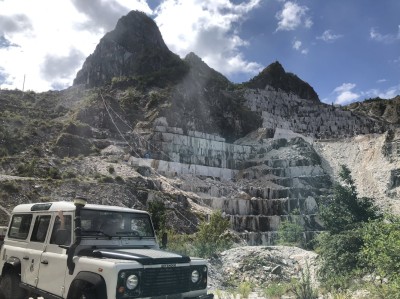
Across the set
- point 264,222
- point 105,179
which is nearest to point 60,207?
point 105,179

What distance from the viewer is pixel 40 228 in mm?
8039

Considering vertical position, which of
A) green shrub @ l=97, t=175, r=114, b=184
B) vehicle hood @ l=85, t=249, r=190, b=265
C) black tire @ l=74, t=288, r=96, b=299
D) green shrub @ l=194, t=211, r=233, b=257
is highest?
green shrub @ l=97, t=175, r=114, b=184

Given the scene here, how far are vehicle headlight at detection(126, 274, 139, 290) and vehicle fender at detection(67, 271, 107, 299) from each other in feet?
1.21

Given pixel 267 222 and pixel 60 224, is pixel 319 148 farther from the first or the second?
pixel 60 224

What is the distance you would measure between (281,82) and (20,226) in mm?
146937

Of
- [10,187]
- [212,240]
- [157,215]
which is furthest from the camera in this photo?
[10,187]

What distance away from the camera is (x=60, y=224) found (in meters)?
7.44

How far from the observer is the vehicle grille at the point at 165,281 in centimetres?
610

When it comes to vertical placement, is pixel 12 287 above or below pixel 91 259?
below

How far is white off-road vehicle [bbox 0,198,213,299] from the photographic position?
6.00 metres

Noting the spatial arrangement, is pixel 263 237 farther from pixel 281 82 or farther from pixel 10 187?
pixel 281 82

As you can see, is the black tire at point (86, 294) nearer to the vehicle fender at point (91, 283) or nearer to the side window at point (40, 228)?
the vehicle fender at point (91, 283)

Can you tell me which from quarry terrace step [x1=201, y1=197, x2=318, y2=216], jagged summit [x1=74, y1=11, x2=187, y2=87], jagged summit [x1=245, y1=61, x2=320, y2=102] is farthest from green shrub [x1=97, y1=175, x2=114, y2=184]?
jagged summit [x1=245, y1=61, x2=320, y2=102]

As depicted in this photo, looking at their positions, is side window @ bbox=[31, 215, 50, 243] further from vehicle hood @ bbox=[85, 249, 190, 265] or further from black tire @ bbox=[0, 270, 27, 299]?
vehicle hood @ bbox=[85, 249, 190, 265]
